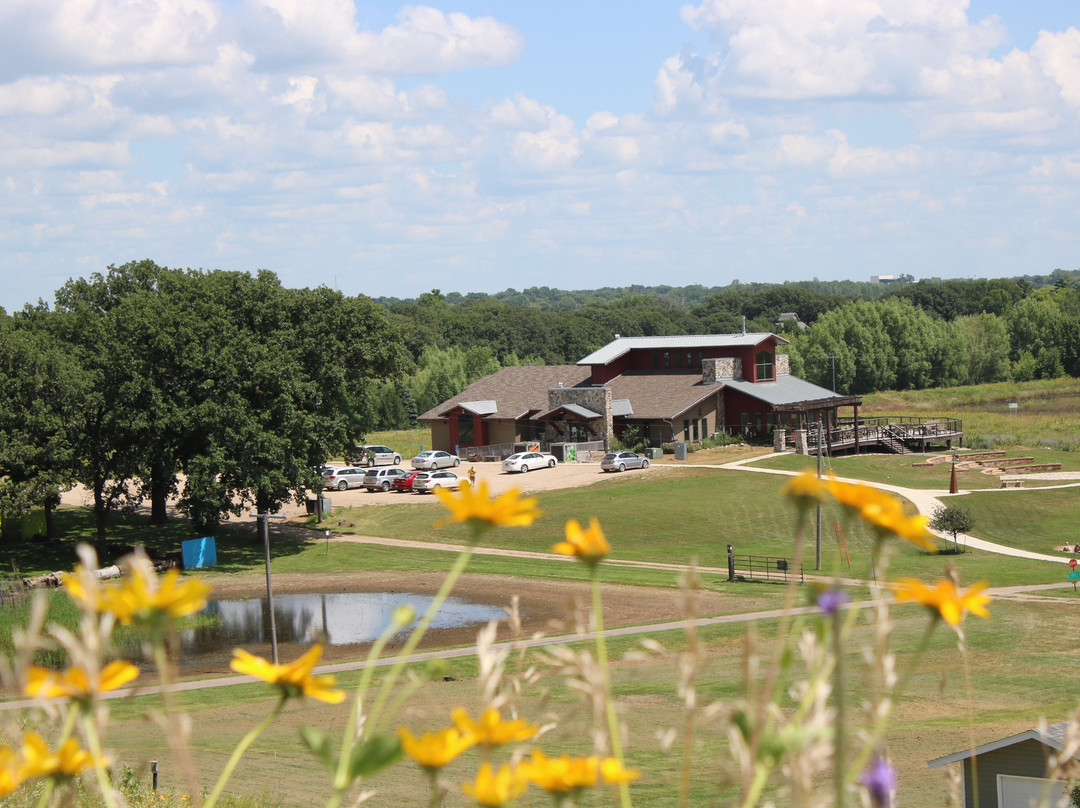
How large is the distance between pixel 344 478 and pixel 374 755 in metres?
62.4

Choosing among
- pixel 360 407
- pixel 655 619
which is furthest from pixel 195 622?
pixel 360 407

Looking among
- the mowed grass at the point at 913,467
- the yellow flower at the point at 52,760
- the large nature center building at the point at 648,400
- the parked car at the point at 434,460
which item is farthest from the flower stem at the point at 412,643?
the large nature center building at the point at 648,400

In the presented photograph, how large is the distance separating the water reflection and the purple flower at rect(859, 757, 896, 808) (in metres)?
30.2

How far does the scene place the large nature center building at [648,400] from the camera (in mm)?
67125

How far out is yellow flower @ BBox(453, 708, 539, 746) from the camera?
5.27 ft

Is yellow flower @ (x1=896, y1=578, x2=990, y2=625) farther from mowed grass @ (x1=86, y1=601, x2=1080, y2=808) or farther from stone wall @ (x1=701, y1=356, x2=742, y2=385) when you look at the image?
stone wall @ (x1=701, y1=356, x2=742, y2=385)

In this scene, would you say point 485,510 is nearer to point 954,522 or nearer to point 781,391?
point 954,522

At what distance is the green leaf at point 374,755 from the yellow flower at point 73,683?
363 millimetres

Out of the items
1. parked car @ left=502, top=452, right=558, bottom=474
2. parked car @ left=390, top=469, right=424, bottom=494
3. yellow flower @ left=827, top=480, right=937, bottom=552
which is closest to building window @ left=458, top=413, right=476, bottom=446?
parked car @ left=502, top=452, right=558, bottom=474

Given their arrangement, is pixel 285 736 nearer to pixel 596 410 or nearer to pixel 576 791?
pixel 576 791

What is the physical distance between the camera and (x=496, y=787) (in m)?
1.44

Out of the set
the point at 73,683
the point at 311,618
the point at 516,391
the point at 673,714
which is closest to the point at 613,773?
the point at 73,683

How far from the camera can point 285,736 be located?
23672 millimetres

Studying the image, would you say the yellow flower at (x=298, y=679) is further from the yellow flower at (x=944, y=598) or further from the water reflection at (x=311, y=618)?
the water reflection at (x=311, y=618)
